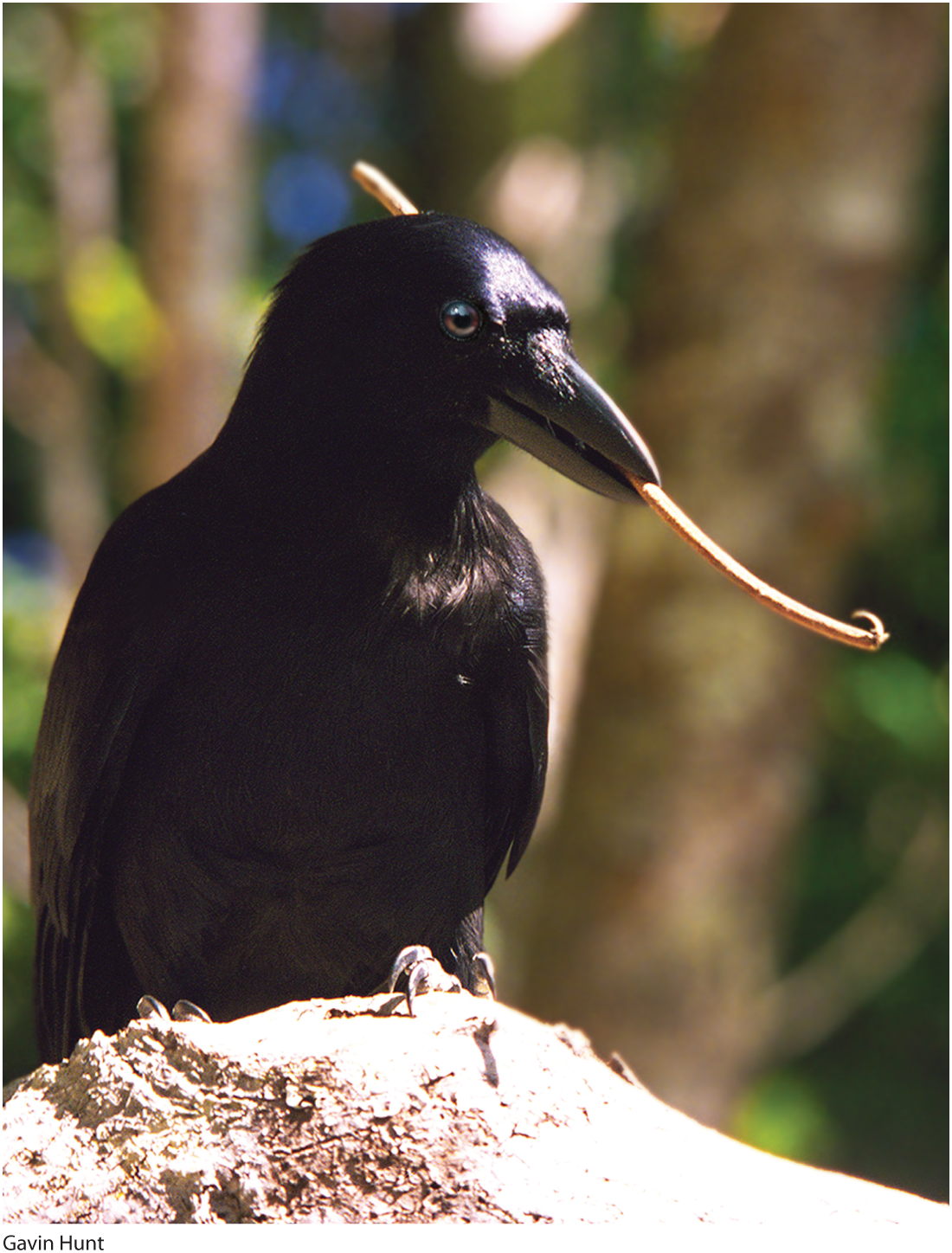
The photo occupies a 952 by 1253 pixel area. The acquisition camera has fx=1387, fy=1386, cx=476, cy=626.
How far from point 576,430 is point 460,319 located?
9.3 inches

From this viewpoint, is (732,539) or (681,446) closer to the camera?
(732,539)

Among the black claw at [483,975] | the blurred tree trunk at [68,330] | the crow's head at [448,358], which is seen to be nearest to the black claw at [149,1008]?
the black claw at [483,975]

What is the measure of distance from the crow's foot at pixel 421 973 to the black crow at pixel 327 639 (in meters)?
0.10

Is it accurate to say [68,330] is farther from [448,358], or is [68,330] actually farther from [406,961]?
[406,961]

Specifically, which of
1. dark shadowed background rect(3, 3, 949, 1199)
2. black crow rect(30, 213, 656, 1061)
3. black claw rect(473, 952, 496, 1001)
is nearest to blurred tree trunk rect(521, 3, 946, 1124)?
dark shadowed background rect(3, 3, 949, 1199)

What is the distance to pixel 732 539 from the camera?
16.0 feet

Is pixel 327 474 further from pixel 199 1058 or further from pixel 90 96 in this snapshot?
pixel 90 96

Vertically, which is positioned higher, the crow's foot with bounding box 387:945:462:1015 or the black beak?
the black beak

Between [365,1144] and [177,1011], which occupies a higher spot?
[365,1144]

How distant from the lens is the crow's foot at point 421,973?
2.10 meters

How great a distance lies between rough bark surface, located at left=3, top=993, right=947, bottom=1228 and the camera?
1715 mm

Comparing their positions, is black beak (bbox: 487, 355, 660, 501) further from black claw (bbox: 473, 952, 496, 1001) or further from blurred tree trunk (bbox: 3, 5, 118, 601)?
blurred tree trunk (bbox: 3, 5, 118, 601)

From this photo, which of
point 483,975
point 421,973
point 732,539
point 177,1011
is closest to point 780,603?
point 421,973

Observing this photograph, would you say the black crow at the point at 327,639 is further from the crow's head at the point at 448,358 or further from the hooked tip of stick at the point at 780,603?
the hooked tip of stick at the point at 780,603
